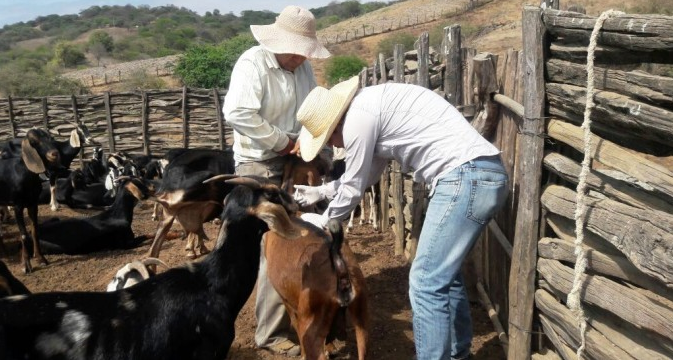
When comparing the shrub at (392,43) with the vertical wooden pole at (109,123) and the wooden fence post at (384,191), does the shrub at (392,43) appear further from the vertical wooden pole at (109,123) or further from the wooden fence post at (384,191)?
the wooden fence post at (384,191)

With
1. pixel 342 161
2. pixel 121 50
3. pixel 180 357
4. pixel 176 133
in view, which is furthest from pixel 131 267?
pixel 121 50

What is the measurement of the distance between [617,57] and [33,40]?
111795 millimetres

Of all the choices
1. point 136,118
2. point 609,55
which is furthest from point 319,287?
point 136,118

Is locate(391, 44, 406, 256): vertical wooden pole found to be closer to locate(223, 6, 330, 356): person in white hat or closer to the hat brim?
locate(223, 6, 330, 356): person in white hat

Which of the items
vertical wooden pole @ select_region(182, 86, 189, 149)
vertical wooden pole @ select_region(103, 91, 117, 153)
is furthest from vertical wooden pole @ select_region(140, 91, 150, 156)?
vertical wooden pole @ select_region(182, 86, 189, 149)

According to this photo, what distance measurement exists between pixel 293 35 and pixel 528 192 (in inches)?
89.1

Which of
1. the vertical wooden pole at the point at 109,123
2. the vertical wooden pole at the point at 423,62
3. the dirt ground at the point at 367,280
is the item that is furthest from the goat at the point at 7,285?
the vertical wooden pole at the point at 109,123

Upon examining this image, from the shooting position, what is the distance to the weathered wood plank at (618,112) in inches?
101

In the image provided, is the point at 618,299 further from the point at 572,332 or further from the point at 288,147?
the point at 288,147

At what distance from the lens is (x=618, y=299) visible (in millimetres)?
2920

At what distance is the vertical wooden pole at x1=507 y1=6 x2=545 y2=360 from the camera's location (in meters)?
3.56

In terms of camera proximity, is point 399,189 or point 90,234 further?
point 90,234

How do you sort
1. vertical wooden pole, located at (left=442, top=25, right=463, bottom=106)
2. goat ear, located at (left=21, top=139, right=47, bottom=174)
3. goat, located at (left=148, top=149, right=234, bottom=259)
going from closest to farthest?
1. vertical wooden pole, located at (left=442, top=25, right=463, bottom=106)
2. goat, located at (left=148, top=149, right=234, bottom=259)
3. goat ear, located at (left=21, top=139, right=47, bottom=174)

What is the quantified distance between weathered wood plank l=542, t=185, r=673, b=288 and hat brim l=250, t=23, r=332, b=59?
7.92 feet
